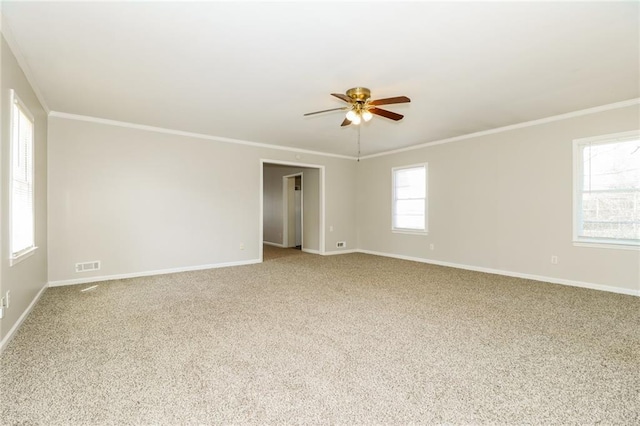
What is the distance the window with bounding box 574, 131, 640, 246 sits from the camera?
404 cm

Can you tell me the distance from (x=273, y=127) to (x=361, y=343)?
12.3ft

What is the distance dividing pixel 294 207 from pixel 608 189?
6.69 meters

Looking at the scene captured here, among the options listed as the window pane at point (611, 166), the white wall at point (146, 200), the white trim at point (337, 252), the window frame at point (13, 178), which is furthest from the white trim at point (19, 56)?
the window pane at point (611, 166)

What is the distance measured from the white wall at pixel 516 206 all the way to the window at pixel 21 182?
20.0ft

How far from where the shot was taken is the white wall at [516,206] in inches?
167

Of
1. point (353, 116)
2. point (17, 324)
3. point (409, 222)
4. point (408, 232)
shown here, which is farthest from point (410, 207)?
point (17, 324)

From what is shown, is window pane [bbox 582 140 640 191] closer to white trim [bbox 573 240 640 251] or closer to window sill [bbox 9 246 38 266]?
white trim [bbox 573 240 640 251]

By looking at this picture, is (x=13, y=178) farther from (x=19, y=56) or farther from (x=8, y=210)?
(x=19, y=56)

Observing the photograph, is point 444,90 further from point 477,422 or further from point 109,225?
point 109,225

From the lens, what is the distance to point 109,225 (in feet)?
15.8

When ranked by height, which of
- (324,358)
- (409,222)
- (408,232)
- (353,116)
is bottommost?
(324,358)

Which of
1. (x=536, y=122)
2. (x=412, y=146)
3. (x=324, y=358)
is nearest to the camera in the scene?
(x=324, y=358)

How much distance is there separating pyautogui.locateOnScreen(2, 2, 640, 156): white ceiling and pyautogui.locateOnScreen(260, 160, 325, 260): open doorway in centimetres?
329

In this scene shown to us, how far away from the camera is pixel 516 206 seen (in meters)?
5.09
